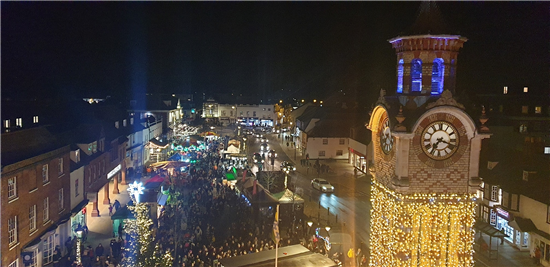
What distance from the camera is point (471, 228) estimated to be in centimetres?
1490

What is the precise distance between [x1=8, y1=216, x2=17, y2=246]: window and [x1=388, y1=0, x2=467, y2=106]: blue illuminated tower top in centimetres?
1682

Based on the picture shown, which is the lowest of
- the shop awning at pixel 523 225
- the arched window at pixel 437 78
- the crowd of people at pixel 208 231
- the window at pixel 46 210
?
the crowd of people at pixel 208 231

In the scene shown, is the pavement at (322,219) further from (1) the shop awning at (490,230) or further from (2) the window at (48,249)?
(2) the window at (48,249)

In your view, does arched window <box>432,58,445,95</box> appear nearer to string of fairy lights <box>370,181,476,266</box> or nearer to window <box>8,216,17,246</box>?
string of fairy lights <box>370,181,476,266</box>

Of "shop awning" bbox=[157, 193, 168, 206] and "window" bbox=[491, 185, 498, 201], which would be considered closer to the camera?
"window" bbox=[491, 185, 498, 201]

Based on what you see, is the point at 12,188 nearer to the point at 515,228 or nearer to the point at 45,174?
the point at 45,174

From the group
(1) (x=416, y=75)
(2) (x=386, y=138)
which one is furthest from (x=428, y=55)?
(2) (x=386, y=138)

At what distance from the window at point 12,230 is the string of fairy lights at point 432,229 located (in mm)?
15655

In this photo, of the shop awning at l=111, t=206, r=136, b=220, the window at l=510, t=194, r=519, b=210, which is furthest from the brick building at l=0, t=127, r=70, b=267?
the window at l=510, t=194, r=519, b=210

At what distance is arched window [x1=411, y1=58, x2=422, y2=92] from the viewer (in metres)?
14.9

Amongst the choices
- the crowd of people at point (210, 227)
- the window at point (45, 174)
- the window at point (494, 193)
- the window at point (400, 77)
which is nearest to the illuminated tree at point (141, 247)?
the crowd of people at point (210, 227)

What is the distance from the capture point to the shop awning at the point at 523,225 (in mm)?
24531

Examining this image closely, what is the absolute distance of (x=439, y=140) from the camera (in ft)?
47.8

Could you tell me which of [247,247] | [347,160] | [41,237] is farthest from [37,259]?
[347,160]
